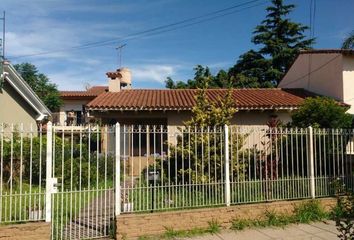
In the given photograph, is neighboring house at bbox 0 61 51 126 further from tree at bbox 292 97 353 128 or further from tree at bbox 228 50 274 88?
tree at bbox 228 50 274 88

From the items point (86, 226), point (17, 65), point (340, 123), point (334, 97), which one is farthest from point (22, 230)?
point (17, 65)

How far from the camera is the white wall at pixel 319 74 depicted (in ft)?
56.5

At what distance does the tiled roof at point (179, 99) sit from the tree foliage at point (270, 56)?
13.8m

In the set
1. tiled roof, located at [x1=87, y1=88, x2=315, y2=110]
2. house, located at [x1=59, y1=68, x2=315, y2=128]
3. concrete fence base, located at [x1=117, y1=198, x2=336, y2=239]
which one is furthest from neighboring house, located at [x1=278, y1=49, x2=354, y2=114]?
concrete fence base, located at [x1=117, y1=198, x2=336, y2=239]

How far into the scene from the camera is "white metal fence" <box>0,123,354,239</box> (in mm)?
7230

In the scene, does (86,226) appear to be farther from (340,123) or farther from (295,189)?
(340,123)

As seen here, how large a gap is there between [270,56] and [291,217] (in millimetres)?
29352

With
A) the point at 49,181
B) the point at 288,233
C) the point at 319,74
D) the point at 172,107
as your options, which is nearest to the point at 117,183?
the point at 49,181

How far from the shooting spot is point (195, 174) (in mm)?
8922

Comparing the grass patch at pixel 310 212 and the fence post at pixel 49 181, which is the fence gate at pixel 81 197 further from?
the grass patch at pixel 310 212

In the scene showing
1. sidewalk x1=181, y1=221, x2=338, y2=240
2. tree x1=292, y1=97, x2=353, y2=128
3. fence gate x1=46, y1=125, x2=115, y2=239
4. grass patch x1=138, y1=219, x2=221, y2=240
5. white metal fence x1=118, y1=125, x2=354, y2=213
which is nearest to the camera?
fence gate x1=46, y1=125, x2=115, y2=239

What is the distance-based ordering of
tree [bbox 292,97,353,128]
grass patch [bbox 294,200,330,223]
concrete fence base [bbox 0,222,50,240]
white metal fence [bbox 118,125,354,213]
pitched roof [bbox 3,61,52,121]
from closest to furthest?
concrete fence base [bbox 0,222,50,240] < white metal fence [bbox 118,125,354,213] < grass patch [bbox 294,200,330,223] < tree [bbox 292,97,353,128] < pitched roof [bbox 3,61,52,121]

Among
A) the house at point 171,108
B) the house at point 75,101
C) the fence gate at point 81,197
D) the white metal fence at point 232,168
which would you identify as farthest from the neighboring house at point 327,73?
the house at point 75,101

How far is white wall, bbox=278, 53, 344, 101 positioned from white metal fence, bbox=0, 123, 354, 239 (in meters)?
7.20
